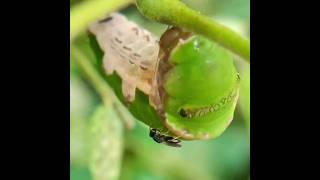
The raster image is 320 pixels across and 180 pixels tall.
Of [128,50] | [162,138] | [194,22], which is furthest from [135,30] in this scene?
[194,22]

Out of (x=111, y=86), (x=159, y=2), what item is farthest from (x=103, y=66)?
(x=159, y=2)

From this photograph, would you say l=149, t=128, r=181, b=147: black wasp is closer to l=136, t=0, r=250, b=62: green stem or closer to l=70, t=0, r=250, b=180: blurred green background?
l=70, t=0, r=250, b=180: blurred green background

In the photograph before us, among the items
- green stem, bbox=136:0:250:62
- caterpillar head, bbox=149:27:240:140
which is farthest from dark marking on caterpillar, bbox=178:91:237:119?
green stem, bbox=136:0:250:62

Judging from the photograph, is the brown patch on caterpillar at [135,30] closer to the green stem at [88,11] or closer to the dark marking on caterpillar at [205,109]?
the green stem at [88,11]

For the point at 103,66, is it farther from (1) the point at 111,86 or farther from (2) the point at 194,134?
(2) the point at 194,134

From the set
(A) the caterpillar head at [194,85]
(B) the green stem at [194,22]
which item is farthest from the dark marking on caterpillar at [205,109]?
(B) the green stem at [194,22]

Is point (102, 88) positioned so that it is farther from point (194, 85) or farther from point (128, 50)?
point (194, 85)
